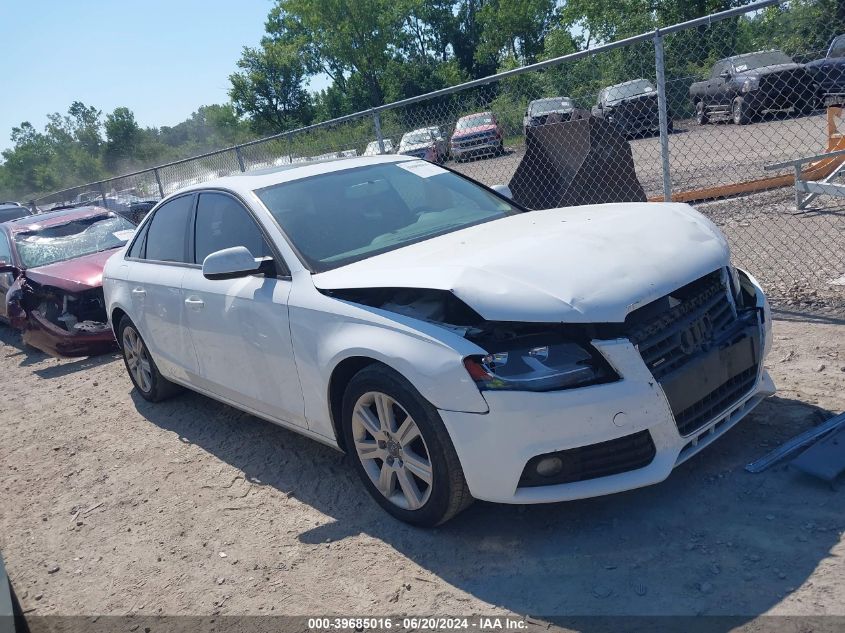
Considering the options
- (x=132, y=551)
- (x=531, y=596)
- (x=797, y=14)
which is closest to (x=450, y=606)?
(x=531, y=596)

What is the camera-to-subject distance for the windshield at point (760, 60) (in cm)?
658

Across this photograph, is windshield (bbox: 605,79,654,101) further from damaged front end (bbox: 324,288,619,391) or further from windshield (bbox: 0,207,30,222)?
windshield (bbox: 0,207,30,222)

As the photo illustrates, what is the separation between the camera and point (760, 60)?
7.20 meters

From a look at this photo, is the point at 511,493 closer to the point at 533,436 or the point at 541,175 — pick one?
the point at 533,436

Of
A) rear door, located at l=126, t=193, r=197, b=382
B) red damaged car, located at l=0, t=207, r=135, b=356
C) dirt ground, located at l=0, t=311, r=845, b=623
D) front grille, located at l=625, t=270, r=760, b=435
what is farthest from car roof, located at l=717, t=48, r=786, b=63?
red damaged car, located at l=0, t=207, r=135, b=356

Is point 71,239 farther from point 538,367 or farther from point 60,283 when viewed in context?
point 538,367

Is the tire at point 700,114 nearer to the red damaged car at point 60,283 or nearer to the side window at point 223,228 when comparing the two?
the side window at point 223,228

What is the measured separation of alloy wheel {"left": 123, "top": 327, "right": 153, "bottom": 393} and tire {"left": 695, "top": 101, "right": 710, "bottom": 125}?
20.1 feet

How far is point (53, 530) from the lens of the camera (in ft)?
13.7

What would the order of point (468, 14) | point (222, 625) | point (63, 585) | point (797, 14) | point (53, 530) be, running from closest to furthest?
point (222, 625) < point (63, 585) < point (53, 530) < point (797, 14) < point (468, 14)


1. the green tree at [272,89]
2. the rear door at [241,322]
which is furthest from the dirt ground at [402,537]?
the green tree at [272,89]

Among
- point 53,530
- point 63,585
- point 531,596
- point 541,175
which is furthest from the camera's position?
point 541,175

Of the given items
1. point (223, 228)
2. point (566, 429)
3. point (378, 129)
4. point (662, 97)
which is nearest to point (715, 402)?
point (566, 429)

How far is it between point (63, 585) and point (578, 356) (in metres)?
2.72
